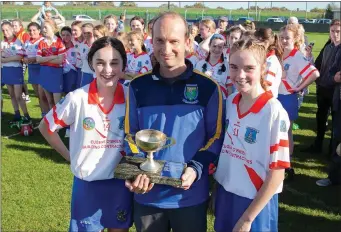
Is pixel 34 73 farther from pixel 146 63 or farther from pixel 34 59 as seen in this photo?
pixel 146 63

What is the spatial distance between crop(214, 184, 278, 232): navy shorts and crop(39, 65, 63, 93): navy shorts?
5.63 metres

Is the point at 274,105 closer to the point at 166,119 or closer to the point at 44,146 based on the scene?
the point at 166,119

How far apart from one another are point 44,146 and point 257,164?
511 cm

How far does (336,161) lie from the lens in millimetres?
5059

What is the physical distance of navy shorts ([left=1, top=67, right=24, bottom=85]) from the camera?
7.57m

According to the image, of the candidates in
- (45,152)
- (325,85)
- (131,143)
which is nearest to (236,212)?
(131,143)

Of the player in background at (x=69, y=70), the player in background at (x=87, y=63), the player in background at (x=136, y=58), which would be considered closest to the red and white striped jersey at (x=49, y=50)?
the player in background at (x=69, y=70)

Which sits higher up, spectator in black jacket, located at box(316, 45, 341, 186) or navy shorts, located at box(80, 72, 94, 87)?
navy shorts, located at box(80, 72, 94, 87)

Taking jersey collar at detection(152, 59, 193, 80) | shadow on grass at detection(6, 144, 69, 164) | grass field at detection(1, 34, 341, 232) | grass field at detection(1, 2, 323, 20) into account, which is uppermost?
grass field at detection(1, 2, 323, 20)

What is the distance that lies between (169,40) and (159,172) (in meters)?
0.74

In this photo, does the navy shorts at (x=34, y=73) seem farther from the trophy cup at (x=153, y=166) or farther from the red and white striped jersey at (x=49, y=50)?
the trophy cup at (x=153, y=166)

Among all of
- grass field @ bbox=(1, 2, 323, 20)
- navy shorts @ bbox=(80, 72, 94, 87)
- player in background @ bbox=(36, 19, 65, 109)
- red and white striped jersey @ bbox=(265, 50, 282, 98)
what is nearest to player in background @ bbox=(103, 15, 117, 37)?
player in background @ bbox=(36, 19, 65, 109)

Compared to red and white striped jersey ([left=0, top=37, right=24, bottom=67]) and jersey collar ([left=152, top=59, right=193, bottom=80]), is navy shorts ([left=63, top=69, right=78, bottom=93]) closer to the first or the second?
red and white striped jersey ([left=0, top=37, right=24, bottom=67])

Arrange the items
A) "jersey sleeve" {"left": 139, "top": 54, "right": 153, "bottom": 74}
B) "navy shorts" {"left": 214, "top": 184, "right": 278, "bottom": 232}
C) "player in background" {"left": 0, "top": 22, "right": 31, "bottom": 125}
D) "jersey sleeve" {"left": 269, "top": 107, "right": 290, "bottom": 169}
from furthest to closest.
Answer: "player in background" {"left": 0, "top": 22, "right": 31, "bottom": 125} < "jersey sleeve" {"left": 139, "top": 54, "right": 153, "bottom": 74} < "navy shorts" {"left": 214, "top": 184, "right": 278, "bottom": 232} < "jersey sleeve" {"left": 269, "top": 107, "right": 290, "bottom": 169}
